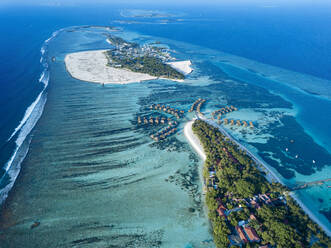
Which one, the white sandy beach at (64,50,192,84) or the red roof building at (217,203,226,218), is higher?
the white sandy beach at (64,50,192,84)

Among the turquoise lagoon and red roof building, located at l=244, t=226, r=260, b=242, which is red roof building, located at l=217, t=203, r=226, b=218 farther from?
red roof building, located at l=244, t=226, r=260, b=242

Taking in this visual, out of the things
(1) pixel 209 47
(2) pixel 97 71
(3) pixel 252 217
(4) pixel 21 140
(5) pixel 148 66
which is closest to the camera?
(3) pixel 252 217

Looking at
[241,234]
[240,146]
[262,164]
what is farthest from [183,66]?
[241,234]

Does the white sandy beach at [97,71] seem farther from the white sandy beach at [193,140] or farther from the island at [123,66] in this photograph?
the white sandy beach at [193,140]

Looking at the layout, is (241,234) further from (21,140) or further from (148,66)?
(148,66)

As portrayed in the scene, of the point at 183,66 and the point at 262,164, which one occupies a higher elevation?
the point at 183,66

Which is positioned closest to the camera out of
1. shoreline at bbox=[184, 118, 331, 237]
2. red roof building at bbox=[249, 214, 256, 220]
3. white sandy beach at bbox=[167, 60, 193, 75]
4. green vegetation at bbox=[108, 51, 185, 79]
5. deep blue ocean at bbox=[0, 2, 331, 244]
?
red roof building at bbox=[249, 214, 256, 220]

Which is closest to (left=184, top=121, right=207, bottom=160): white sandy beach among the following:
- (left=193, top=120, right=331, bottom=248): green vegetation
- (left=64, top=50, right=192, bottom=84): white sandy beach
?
(left=193, top=120, right=331, bottom=248): green vegetation
